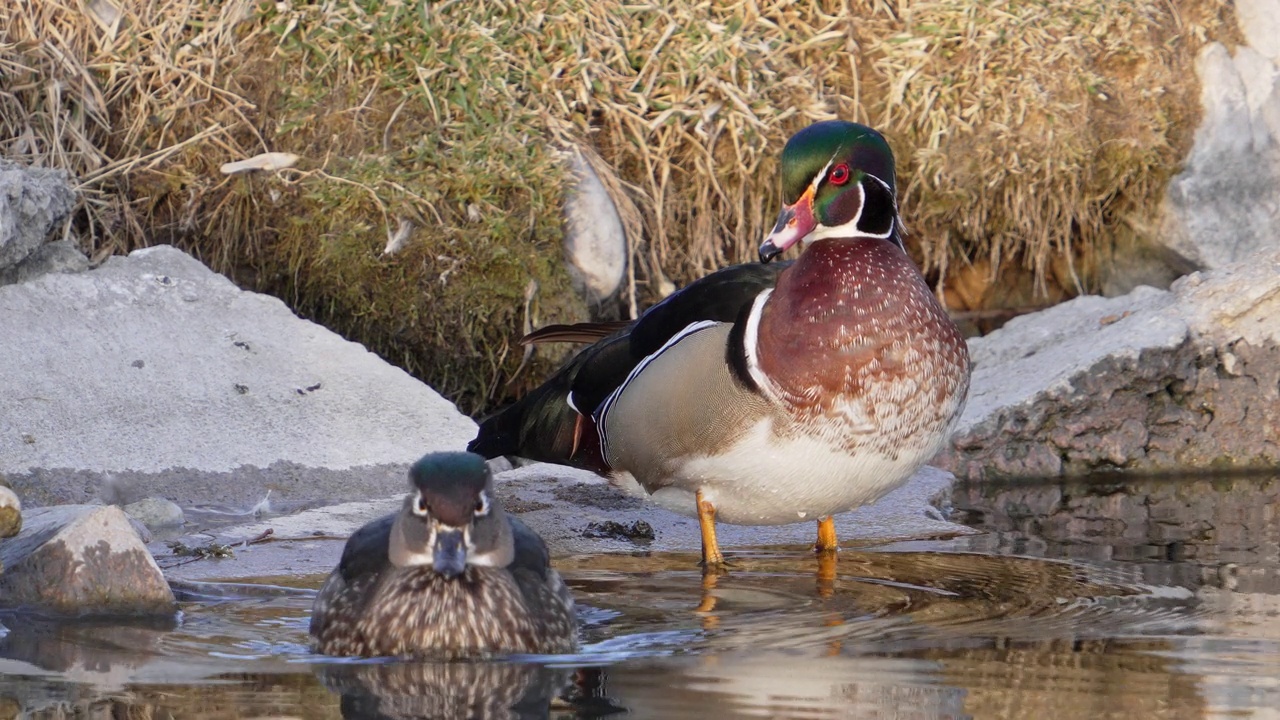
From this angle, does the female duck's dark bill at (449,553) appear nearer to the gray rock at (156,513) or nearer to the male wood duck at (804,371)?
the male wood duck at (804,371)

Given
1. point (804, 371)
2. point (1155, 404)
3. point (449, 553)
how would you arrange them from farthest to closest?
point (1155, 404), point (804, 371), point (449, 553)

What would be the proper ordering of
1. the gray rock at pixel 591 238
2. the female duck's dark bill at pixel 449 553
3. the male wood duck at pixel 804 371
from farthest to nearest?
the gray rock at pixel 591 238, the male wood duck at pixel 804 371, the female duck's dark bill at pixel 449 553

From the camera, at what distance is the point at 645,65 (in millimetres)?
6750

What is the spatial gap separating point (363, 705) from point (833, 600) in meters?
1.43

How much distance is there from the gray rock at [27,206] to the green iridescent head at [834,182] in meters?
2.60

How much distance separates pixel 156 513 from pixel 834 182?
6.80 feet

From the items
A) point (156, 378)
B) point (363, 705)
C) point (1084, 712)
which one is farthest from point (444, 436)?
point (1084, 712)

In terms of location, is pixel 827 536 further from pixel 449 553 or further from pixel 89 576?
pixel 89 576

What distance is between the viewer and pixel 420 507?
3754 mm

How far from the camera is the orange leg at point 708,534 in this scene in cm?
472

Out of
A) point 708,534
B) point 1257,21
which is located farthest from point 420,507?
point 1257,21

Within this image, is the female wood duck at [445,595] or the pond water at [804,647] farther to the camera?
the female wood duck at [445,595]

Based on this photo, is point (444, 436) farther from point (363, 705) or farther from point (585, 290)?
point (363, 705)

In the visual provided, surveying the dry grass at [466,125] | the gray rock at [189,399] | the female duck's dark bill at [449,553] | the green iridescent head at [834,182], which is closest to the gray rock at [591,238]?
the dry grass at [466,125]
